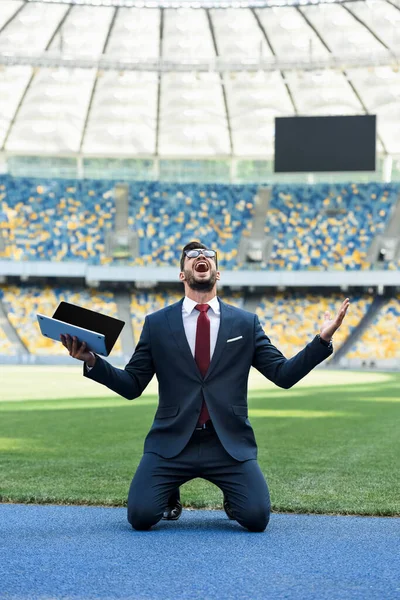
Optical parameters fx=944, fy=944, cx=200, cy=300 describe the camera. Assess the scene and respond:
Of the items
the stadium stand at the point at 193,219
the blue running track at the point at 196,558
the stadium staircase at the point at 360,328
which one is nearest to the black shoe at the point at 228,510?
the blue running track at the point at 196,558

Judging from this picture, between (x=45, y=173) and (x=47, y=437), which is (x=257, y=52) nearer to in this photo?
(x=45, y=173)

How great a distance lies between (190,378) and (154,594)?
1.79m

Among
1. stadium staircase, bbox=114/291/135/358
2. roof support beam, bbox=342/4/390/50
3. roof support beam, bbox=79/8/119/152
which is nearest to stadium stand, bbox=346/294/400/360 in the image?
stadium staircase, bbox=114/291/135/358

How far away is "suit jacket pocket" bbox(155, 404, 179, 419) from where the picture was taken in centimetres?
559

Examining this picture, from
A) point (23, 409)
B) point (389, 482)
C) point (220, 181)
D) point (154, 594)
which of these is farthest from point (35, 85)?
point (154, 594)

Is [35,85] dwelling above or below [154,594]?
below

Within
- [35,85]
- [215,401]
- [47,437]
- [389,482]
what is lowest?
[35,85]

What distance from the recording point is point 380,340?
40812 mm

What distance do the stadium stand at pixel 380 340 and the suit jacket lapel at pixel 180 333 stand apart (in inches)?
1385

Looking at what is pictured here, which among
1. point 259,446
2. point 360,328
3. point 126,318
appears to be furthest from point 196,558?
point 126,318

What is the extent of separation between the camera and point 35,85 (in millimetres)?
36625

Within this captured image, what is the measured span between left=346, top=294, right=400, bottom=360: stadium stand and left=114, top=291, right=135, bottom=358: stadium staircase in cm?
939

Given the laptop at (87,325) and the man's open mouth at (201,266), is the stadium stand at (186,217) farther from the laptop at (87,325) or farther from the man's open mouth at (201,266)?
the laptop at (87,325)

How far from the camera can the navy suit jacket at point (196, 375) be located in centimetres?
555
